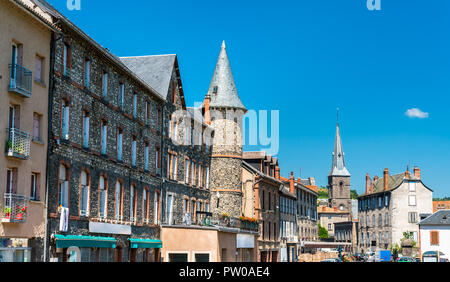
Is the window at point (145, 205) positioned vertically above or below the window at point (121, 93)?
below

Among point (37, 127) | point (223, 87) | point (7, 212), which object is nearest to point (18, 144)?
point (37, 127)

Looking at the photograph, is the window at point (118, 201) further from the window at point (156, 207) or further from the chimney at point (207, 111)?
the chimney at point (207, 111)

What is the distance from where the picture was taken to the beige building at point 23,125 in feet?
68.1

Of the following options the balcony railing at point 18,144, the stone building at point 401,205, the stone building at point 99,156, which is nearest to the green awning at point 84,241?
the stone building at point 99,156

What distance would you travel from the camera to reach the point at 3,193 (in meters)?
20.4

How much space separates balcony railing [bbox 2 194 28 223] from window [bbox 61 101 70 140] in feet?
14.8

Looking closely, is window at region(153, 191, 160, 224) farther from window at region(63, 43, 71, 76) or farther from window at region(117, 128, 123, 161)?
window at region(63, 43, 71, 76)

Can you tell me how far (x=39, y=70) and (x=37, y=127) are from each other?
234cm

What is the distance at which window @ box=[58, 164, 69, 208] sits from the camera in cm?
2512

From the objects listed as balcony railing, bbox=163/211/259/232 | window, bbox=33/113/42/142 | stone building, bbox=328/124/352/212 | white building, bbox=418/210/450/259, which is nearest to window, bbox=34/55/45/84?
window, bbox=33/113/42/142

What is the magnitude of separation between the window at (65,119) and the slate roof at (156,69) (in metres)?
12.5

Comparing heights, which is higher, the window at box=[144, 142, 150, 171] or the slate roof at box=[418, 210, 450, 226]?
the window at box=[144, 142, 150, 171]

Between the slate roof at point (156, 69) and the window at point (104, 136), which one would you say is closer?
the window at point (104, 136)

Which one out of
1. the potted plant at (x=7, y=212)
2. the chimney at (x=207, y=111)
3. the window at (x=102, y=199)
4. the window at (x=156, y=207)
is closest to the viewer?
the potted plant at (x=7, y=212)
